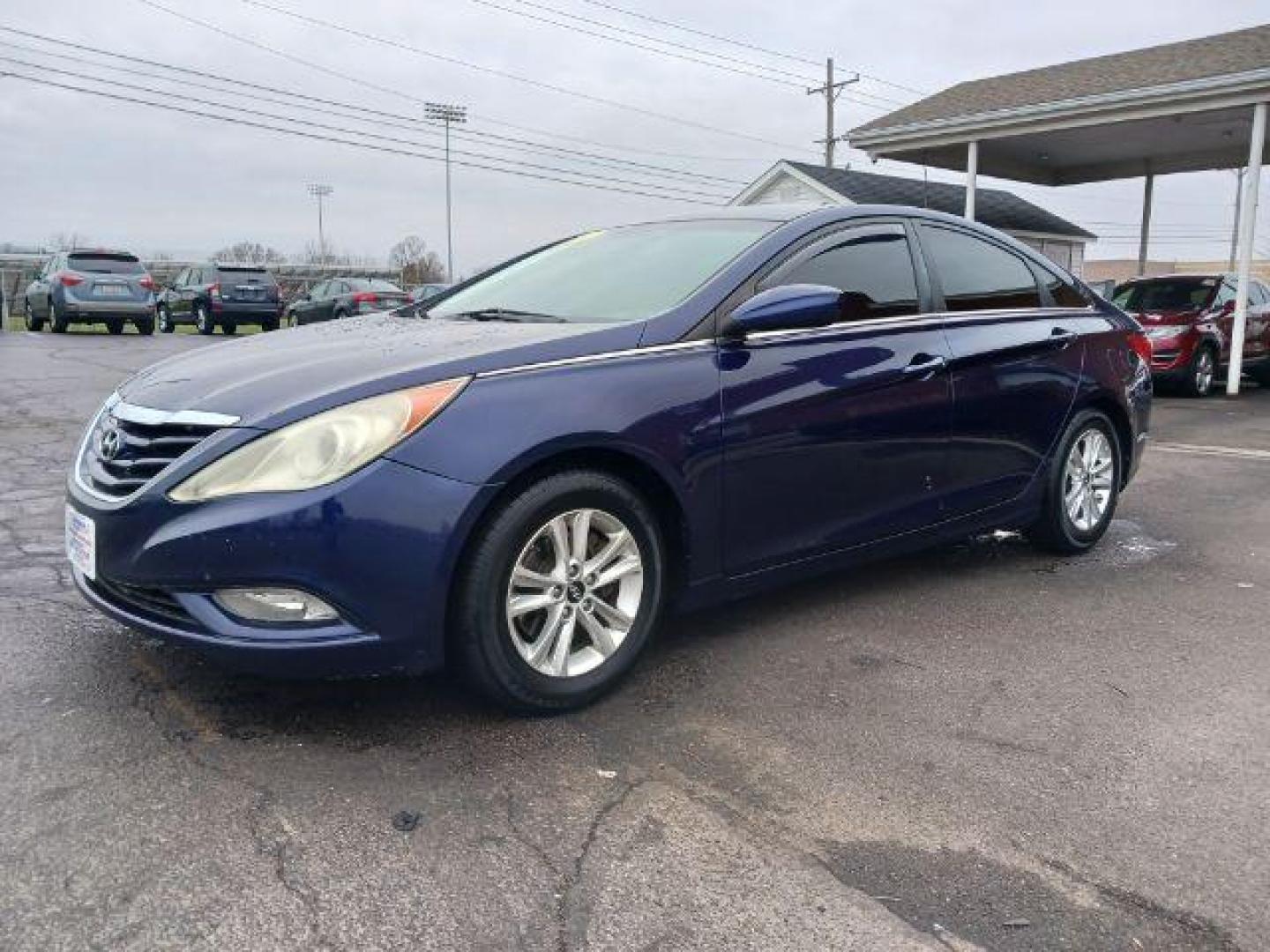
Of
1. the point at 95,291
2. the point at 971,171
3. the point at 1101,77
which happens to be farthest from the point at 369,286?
the point at 1101,77

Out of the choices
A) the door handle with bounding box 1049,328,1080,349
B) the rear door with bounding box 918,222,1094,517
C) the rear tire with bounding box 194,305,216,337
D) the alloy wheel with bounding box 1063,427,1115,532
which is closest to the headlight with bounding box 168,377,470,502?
the rear door with bounding box 918,222,1094,517

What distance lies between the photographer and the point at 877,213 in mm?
4188

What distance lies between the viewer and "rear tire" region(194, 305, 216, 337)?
22344mm

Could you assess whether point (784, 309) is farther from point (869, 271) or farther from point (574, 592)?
point (574, 592)

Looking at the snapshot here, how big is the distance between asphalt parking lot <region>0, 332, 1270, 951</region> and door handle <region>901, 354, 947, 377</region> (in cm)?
94

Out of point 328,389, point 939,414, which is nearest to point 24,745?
point 328,389

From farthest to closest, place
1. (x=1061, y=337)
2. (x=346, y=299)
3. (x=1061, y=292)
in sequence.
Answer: (x=346, y=299)
(x=1061, y=292)
(x=1061, y=337)

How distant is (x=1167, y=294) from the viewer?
540 inches

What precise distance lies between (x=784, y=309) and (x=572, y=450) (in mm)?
881

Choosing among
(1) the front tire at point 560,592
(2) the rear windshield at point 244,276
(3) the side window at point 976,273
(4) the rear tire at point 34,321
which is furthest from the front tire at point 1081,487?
(4) the rear tire at point 34,321

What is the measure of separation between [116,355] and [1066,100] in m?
13.2

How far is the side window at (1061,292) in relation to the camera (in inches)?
197

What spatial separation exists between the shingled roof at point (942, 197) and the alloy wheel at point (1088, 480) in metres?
15.6

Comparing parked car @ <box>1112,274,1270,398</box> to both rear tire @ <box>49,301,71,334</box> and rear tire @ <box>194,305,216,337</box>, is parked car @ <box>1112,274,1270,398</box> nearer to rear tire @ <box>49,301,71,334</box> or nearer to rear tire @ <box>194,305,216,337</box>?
rear tire @ <box>49,301,71,334</box>
